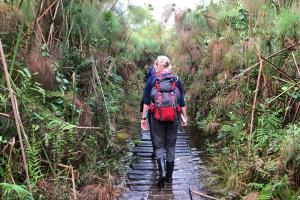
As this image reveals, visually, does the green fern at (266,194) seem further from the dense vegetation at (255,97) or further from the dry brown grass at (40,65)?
the dry brown grass at (40,65)

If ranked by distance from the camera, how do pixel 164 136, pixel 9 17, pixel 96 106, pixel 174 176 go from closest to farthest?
pixel 9 17, pixel 164 136, pixel 174 176, pixel 96 106

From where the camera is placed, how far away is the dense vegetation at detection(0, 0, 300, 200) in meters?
4.39

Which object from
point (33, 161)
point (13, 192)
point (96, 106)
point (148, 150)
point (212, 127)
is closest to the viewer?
point (13, 192)

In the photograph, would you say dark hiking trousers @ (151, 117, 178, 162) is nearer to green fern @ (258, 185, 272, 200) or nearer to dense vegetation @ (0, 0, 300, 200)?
dense vegetation @ (0, 0, 300, 200)

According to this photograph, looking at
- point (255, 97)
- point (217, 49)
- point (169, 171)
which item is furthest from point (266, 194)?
point (217, 49)

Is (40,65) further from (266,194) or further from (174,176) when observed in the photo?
(266,194)

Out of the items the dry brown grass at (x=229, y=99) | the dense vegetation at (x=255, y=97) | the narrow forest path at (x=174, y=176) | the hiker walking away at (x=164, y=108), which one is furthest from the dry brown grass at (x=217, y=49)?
the hiker walking away at (x=164, y=108)

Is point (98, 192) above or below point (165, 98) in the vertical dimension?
below

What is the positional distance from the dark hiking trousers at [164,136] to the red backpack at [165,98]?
0.18 meters

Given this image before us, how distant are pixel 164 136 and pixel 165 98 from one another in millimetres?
678

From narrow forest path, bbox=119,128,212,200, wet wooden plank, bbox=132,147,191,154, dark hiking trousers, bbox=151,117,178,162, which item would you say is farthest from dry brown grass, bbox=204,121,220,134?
dark hiking trousers, bbox=151,117,178,162

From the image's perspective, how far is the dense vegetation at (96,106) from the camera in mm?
4391

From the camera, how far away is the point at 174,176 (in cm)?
634

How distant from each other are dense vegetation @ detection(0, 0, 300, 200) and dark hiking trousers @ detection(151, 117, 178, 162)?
0.75 meters
